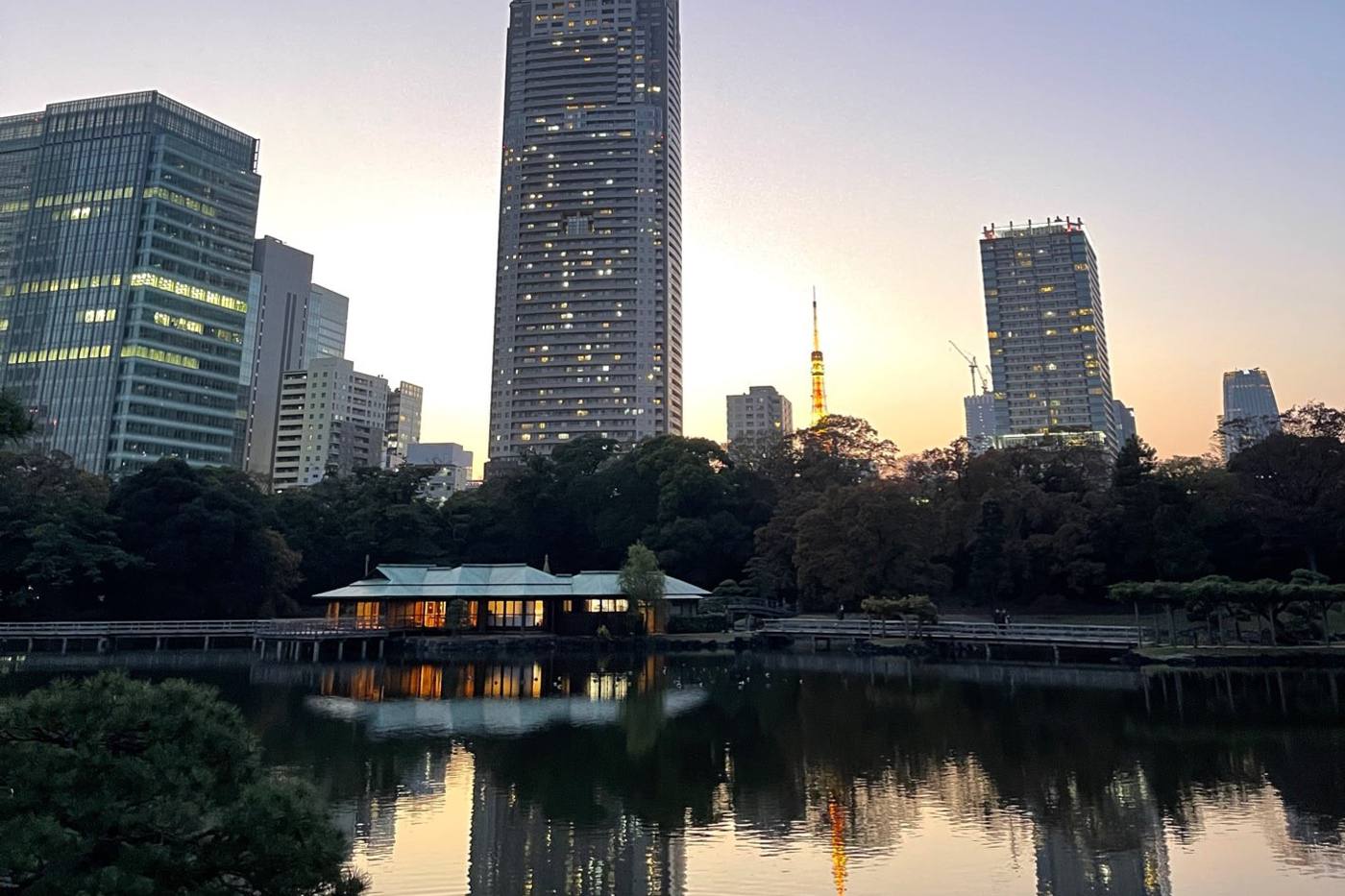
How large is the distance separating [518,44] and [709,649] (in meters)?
122

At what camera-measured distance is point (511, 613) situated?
53062 millimetres

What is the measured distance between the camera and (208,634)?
158 feet

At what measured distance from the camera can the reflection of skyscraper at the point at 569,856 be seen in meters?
12.6

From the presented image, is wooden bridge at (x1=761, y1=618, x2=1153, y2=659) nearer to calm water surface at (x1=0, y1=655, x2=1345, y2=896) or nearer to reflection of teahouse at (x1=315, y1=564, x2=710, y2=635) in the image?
calm water surface at (x1=0, y1=655, x2=1345, y2=896)

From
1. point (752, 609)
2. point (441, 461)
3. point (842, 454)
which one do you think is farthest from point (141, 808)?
point (441, 461)

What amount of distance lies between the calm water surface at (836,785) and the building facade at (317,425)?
117m

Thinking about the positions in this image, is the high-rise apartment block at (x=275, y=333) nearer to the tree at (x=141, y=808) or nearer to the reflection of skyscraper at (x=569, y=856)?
the reflection of skyscraper at (x=569, y=856)

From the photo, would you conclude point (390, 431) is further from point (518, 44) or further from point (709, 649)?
point (709, 649)

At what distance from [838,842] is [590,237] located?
12389 cm

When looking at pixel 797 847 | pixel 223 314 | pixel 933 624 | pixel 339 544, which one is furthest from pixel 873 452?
pixel 223 314

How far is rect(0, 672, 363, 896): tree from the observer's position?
19.6 feet

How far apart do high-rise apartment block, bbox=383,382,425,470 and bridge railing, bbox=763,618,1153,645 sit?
440 ft

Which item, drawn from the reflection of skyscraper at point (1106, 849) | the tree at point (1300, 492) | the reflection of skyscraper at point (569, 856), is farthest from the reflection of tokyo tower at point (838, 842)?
the tree at point (1300, 492)

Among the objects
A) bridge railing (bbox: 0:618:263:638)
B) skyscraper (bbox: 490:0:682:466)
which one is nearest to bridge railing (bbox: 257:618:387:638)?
bridge railing (bbox: 0:618:263:638)
